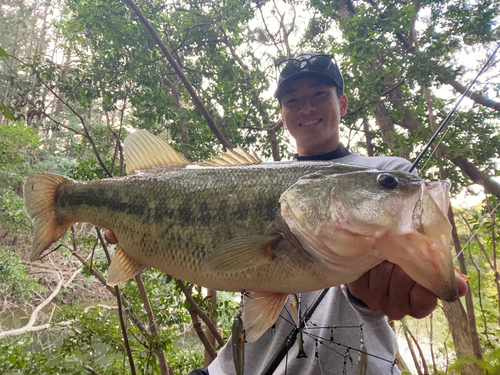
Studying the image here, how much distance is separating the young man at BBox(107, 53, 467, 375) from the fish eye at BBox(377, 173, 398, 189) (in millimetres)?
263

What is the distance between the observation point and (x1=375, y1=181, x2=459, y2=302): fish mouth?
2.10 ft

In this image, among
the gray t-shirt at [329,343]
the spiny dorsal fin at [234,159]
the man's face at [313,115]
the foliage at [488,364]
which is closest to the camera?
the spiny dorsal fin at [234,159]

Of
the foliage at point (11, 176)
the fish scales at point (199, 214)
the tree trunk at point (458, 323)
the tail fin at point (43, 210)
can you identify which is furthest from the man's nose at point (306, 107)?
the foliage at point (11, 176)

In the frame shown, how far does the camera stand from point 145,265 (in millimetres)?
1138

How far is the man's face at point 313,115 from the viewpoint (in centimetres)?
180

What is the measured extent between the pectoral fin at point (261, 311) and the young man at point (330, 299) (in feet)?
0.92

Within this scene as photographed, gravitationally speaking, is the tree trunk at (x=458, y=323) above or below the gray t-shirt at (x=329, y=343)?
below

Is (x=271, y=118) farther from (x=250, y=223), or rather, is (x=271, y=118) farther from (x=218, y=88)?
(x=250, y=223)

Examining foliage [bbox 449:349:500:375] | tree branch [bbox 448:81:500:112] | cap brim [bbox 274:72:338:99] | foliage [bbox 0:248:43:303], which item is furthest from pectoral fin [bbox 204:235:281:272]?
foliage [bbox 0:248:43:303]

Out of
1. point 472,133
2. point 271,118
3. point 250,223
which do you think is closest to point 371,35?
point 271,118

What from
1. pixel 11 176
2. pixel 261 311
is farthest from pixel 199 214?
pixel 11 176

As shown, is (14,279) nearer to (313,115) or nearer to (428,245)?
(313,115)

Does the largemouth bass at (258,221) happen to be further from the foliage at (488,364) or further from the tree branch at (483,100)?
the tree branch at (483,100)

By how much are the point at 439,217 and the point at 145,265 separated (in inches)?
42.4
